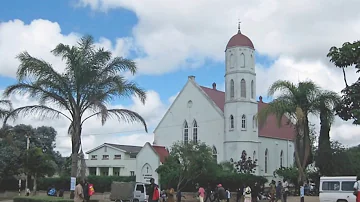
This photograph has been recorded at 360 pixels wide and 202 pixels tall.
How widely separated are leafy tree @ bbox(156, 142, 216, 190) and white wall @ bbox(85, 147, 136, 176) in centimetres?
1908

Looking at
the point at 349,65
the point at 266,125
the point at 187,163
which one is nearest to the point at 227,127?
the point at 266,125

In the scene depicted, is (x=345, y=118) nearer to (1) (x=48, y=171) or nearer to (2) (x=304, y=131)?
(2) (x=304, y=131)

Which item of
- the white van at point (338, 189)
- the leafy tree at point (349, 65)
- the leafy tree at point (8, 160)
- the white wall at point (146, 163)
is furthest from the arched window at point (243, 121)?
the leafy tree at point (349, 65)

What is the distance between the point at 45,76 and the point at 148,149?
29.4 meters

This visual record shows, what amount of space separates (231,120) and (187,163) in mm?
13357

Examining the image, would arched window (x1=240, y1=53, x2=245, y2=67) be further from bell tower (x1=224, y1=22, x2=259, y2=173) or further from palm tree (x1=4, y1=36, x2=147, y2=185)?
palm tree (x1=4, y1=36, x2=147, y2=185)

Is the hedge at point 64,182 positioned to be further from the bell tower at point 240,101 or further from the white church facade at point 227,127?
the bell tower at point 240,101

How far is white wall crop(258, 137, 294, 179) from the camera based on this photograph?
56375mm

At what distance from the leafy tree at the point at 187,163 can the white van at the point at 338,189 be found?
1309 cm

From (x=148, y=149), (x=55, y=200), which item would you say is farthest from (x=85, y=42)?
(x=148, y=149)

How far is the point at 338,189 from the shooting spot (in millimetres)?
29781

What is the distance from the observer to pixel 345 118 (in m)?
24.6

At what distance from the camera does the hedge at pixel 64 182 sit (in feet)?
179

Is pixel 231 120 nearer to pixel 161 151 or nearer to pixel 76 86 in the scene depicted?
pixel 161 151
